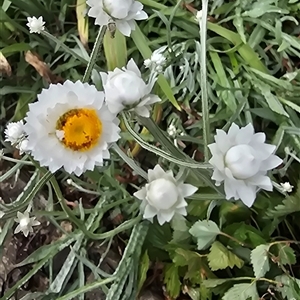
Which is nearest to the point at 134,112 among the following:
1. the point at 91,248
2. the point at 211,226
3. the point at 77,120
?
the point at 77,120

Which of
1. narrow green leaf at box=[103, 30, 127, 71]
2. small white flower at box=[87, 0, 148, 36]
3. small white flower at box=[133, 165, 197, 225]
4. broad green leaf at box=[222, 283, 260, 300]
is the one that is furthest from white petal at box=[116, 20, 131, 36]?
broad green leaf at box=[222, 283, 260, 300]

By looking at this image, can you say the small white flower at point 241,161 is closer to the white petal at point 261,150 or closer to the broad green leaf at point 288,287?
the white petal at point 261,150

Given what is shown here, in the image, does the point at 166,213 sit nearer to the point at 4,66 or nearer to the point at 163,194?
the point at 163,194

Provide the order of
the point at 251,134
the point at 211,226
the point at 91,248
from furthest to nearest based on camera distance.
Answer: the point at 91,248 < the point at 211,226 < the point at 251,134

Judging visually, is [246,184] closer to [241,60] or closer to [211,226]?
[211,226]

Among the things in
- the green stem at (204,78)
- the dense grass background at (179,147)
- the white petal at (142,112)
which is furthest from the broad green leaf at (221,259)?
the white petal at (142,112)

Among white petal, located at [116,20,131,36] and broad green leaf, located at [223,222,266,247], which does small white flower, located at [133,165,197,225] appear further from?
broad green leaf, located at [223,222,266,247]

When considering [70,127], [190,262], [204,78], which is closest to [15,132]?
[70,127]
